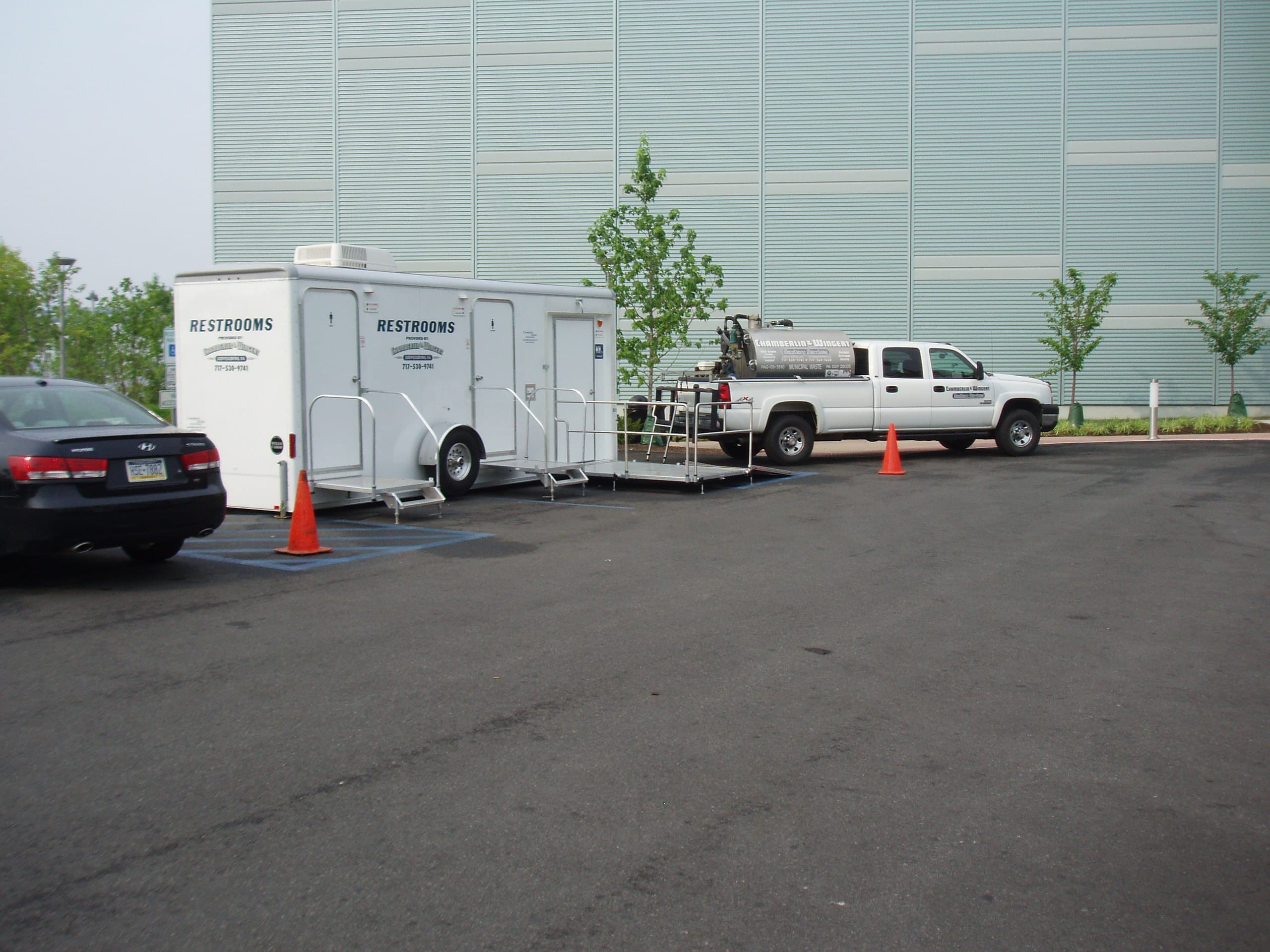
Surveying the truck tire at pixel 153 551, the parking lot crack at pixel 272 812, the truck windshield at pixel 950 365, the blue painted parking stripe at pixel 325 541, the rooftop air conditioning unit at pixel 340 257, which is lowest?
the parking lot crack at pixel 272 812

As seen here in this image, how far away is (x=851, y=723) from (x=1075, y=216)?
28.6m

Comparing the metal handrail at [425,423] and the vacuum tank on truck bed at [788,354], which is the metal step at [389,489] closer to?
the metal handrail at [425,423]

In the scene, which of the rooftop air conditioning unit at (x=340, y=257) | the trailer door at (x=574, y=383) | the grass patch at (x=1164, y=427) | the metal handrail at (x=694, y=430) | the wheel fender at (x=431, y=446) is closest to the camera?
the rooftop air conditioning unit at (x=340, y=257)

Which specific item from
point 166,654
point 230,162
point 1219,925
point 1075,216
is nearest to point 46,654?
point 166,654

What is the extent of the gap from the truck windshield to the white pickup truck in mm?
19

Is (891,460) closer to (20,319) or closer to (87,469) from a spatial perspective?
(87,469)

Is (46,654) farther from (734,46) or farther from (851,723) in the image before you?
(734,46)

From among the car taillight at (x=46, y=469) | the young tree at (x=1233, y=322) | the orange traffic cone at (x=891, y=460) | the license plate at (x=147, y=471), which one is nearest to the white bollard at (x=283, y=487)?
the license plate at (x=147, y=471)

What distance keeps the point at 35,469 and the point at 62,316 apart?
27.2 m

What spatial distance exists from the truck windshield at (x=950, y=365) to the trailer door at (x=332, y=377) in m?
11.1

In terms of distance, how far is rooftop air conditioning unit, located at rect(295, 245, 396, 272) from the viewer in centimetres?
1402

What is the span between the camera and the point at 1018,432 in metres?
21.3

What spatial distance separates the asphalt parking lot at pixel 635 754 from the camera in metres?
3.77

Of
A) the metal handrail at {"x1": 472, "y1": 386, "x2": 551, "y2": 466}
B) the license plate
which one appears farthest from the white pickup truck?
the license plate
